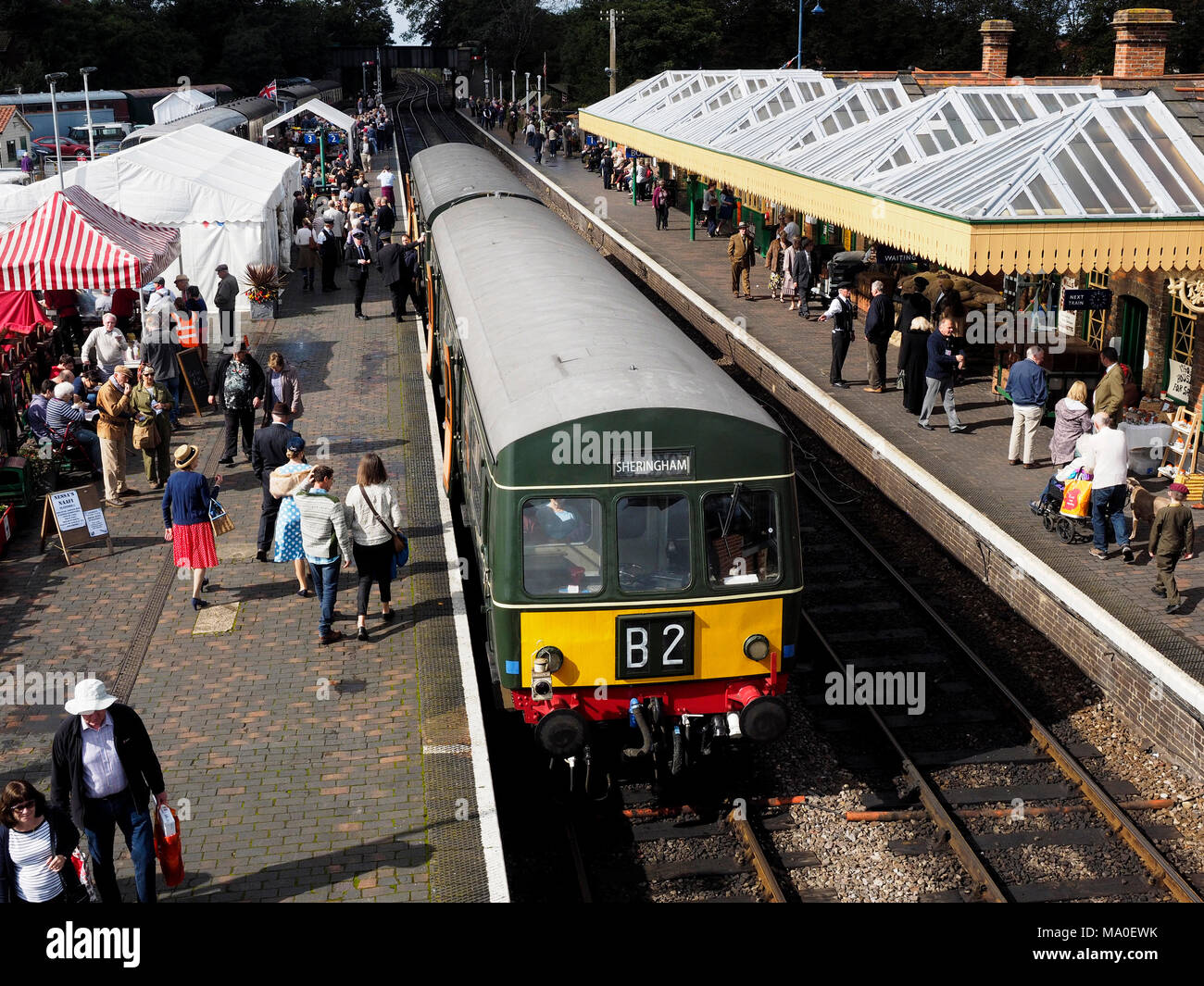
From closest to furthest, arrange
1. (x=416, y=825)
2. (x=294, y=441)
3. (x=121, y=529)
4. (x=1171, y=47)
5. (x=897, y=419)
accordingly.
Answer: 1. (x=416, y=825)
2. (x=294, y=441)
3. (x=121, y=529)
4. (x=897, y=419)
5. (x=1171, y=47)

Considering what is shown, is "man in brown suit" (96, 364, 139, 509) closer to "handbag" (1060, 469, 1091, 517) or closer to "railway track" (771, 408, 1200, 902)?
"railway track" (771, 408, 1200, 902)

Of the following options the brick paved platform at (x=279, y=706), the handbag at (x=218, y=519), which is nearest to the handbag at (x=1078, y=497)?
the brick paved platform at (x=279, y=706)

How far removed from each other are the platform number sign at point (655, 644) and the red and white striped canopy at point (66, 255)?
11.7 meters

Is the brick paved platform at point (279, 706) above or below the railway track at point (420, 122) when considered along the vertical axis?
below

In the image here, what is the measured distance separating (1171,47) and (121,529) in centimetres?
5970

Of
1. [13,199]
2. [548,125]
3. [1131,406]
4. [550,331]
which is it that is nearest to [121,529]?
[550,331]

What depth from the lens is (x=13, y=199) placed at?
840 inches

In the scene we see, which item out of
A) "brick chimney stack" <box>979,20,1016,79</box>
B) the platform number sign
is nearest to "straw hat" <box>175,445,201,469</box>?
the platform number sign

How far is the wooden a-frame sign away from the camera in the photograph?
1245 cm

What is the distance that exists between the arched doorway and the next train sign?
457 inches

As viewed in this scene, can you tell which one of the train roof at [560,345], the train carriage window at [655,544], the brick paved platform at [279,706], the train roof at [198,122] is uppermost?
the train roof at [198,122]

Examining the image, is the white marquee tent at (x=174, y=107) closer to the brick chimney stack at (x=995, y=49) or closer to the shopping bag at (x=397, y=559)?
the brick chimney stack at (x=995, y=49)

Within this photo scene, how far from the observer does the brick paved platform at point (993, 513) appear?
1030cm
